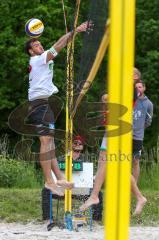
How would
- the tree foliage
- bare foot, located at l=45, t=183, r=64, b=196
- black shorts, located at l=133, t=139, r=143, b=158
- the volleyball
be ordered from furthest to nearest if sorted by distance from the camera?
the tree foliage, black shorts, located at l=133, t=139, r=143, b=158, bare foot, located at l=45, t=183, r=64, b=196, the volleyball

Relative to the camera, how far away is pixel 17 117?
877 cm

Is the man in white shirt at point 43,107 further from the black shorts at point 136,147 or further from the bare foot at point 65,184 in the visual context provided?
the black shorts at point 136,147

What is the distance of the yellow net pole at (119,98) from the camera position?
237cm

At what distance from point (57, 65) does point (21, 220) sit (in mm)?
13081

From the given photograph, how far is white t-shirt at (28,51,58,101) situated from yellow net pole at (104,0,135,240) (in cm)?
450

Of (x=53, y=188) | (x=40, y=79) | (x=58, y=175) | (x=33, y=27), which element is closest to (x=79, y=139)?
(x=58, y=175)

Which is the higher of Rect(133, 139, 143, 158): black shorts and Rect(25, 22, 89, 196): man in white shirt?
Rect(25, 22, 89, 196): man in white shirt

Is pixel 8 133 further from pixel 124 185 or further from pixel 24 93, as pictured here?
pixel 124 185

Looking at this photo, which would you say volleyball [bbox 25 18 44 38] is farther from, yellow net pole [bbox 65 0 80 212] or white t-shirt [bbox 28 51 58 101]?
yellow net pole [bbox 65 0 80 212]

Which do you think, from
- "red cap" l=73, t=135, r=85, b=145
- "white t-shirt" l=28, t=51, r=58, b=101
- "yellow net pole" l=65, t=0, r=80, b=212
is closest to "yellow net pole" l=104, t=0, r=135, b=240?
"yellow net pole" l=65, t=0, r=80, b=212

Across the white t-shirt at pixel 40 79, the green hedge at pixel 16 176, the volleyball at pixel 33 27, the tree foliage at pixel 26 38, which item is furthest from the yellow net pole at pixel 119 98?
the tree foliage at pixel 26 38

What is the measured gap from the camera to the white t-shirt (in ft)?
22.8

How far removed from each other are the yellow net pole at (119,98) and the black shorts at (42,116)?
4488 mm

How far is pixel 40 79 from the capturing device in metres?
7.00
